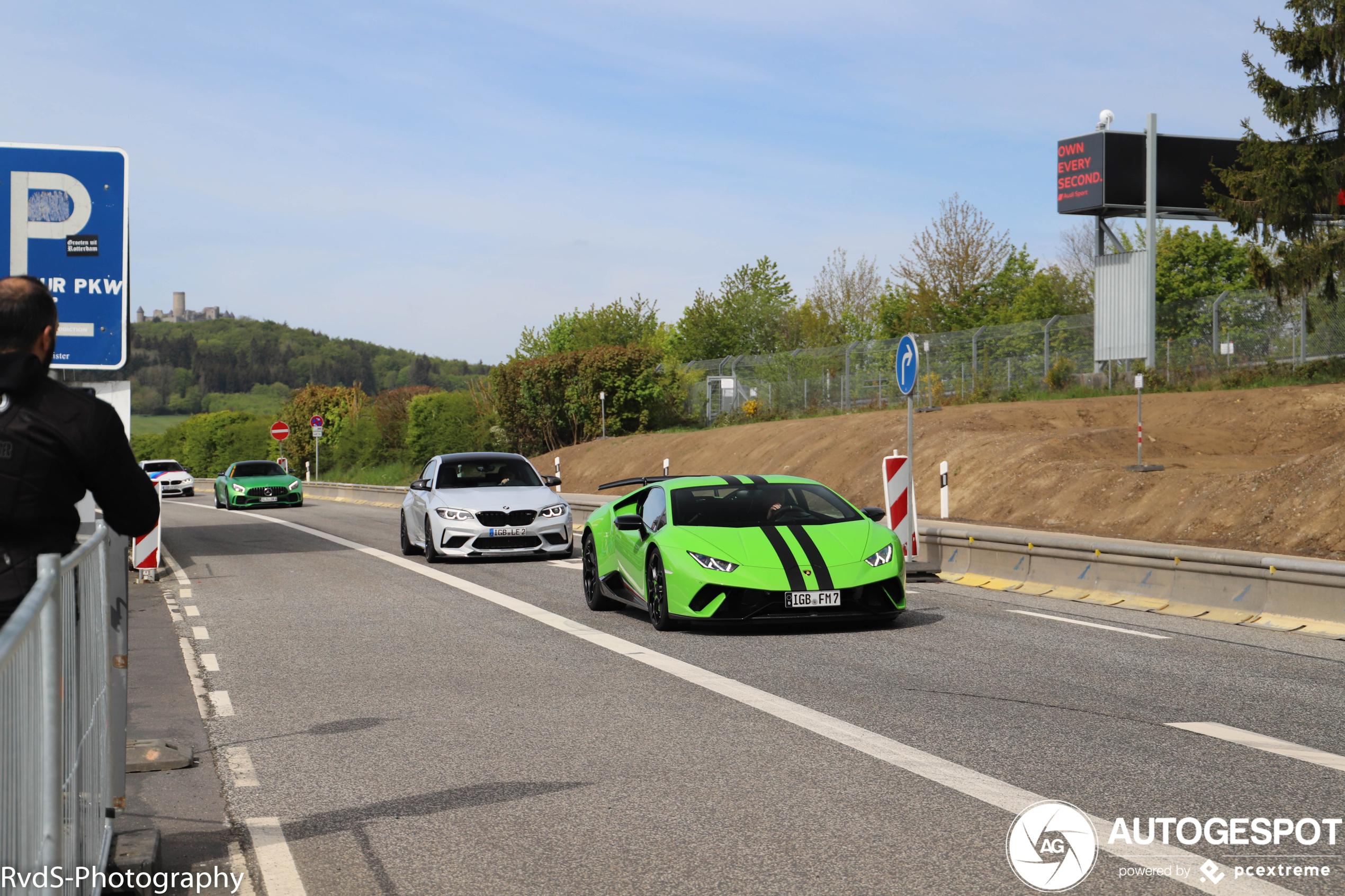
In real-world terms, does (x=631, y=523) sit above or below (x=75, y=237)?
below

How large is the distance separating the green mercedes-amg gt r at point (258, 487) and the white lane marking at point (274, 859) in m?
34.7

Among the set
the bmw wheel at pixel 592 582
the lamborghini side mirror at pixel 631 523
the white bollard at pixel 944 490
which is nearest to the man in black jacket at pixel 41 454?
the lamborghini side mirror at pixel 631 523

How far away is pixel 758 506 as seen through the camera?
39.2 ft

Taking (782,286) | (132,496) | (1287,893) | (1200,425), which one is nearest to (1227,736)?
(1287,893)

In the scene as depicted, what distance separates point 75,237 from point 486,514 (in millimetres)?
6001

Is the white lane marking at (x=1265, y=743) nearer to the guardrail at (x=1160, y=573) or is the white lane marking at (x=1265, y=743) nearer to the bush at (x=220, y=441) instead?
the guardrail at (x=1160, y=573)

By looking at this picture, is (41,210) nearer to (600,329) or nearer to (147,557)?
(147,557)

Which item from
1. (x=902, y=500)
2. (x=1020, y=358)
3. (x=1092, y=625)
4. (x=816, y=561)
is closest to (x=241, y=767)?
(x=816, y=561)

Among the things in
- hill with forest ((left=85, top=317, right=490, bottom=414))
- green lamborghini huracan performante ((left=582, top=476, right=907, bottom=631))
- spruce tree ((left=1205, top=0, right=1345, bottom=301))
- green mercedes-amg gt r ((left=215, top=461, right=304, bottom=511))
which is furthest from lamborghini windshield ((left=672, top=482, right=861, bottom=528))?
hill with forest ((left=85, top=317, right=490, bottom=414))

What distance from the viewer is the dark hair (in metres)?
3.73

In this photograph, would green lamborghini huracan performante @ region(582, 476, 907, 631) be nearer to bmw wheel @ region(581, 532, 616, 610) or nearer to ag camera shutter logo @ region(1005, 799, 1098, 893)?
bmw wheel @ region(581, 532, 616, 610)

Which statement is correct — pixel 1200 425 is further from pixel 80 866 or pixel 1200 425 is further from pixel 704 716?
pixel 80 866

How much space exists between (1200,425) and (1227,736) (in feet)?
80.6

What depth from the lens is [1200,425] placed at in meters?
29.5
